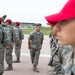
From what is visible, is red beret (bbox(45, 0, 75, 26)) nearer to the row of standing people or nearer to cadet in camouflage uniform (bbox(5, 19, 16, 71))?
the row of standing people

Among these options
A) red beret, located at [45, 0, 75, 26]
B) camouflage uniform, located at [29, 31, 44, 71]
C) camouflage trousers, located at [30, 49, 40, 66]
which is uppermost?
red beret, located at [45, 0, 75, 26]

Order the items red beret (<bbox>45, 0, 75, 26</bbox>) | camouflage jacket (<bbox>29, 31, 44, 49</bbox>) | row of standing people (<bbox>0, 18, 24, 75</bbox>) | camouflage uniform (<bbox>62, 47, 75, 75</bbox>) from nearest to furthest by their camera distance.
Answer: red beret (<bbox>45, 0, 75, 26</bbox>), camouflage uniform (<bbox>62, 47, 75, 75</bbox>), row of standing people (<bbox>0, 18, 24, 75</bbox>), camouflage jacket (<bbox>29, 31, 44, 49</bbox>)

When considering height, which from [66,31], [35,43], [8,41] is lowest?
[35,43]

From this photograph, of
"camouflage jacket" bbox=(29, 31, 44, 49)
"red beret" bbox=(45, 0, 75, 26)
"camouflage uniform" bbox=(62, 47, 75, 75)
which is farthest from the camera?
"camouflage jacket" bbox=(29, 31, 44, 49)

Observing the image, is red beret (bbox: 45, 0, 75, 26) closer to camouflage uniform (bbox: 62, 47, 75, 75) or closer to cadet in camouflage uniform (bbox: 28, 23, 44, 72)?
camouflage uniform (bbox: 62, 47, 75, 75)

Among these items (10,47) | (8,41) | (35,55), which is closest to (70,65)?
(8,41)

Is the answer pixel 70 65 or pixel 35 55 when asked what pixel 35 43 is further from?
pixel 70 65

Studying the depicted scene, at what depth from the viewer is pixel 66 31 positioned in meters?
1.37

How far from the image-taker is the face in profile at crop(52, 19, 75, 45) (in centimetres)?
136

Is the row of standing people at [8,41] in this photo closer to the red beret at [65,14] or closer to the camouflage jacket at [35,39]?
A: the camouflage jacket at [35,39]

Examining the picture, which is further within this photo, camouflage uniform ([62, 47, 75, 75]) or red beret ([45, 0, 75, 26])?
camouflage uniform ([62, 47, 75, 75])

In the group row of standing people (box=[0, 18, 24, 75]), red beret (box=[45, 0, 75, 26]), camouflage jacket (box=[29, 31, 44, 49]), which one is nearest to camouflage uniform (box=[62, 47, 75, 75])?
red beret (box=[45, 0, 75, 26])

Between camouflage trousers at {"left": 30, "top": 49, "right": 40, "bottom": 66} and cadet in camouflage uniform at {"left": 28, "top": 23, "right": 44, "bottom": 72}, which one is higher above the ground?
cadet in camouflage uniform at {"left": 28, "top": 23, "right": 44, "bottom": 72}

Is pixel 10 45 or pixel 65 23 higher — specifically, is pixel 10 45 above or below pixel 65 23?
below
